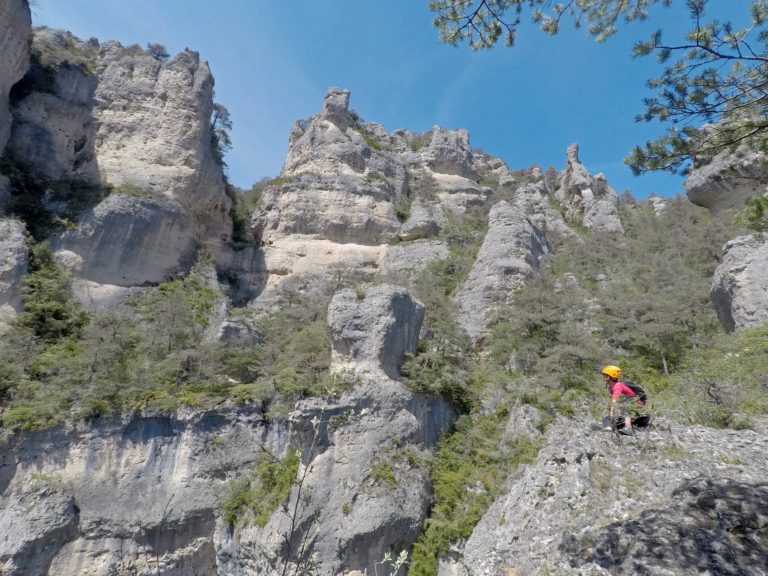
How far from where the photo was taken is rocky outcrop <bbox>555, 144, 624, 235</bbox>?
94.7ft

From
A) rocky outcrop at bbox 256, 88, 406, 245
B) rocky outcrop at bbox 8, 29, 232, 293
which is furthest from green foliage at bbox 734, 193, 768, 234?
rocky outcrop at bbox 8, 29, 232, 293

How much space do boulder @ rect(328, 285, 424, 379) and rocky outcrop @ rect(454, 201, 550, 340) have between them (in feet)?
16.1

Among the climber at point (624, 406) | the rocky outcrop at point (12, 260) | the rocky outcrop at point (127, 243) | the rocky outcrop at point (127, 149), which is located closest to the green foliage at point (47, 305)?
the rocky outcrop at point (12, 260)

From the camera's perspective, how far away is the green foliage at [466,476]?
10.4m

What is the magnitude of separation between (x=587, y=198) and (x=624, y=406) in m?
29.0

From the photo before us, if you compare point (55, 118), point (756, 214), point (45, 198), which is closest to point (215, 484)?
point (756, 214)

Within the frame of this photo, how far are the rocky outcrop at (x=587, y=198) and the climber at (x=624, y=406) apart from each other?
2251cm

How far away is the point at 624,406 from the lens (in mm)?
Answer: 7328

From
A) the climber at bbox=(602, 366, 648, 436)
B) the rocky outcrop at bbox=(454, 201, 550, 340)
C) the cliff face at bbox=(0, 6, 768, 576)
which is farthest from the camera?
the rocky outcrop at bbox=(454, 201, 550, 340)

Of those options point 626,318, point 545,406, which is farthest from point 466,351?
point 626,318

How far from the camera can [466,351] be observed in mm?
16594

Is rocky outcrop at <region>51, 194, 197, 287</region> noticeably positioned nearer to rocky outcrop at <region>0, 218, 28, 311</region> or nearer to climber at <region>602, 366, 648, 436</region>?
rocky outcrop at <region>0, 218, 28, 311</region>

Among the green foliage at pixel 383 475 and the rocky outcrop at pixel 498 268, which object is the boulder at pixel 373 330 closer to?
the green foliage at pixel 383 475

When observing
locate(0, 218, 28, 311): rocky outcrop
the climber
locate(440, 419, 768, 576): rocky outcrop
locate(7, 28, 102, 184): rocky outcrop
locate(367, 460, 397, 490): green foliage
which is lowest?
locate(367, 460, 397, 490): green foliage
